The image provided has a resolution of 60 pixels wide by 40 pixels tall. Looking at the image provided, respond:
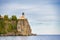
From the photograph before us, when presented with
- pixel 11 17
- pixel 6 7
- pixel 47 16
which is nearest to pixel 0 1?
pixel 6 7

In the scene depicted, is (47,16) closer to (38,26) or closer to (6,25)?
(38,26)

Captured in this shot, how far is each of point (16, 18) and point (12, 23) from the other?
0.45 feet

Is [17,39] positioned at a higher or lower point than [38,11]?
lower

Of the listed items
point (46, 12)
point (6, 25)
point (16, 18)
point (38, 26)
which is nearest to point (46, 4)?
point (46, 12)

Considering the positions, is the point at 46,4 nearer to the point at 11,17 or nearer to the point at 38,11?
the point at 38,11

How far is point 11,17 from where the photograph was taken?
10.3ft

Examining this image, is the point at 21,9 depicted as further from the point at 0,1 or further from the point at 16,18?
the point at 0,1

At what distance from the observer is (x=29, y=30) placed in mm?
3154

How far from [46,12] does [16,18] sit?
0.61 meters

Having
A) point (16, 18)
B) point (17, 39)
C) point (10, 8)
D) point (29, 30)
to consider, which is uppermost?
point (10, 8)

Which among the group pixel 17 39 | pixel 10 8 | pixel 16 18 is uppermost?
pixel 10 8

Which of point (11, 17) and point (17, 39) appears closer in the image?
point (11, 17)

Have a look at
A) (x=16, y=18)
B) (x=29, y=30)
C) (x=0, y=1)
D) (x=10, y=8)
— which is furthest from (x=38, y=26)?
(x=0, y=1)

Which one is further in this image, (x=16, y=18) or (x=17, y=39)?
(x=17, y=39)
